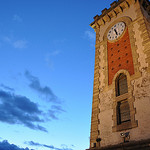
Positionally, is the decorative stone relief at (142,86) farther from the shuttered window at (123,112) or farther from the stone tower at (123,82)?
the shuttered window at (123,112)

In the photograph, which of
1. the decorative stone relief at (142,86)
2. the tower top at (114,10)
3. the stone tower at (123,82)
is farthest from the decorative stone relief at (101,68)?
the tower top at (114,10)

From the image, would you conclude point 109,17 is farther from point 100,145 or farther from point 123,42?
point 100,145

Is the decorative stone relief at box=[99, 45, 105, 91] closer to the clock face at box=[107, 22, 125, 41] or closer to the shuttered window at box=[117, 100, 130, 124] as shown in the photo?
the clock face at box=[107, 22, 125, 41]

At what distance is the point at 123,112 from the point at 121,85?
221 centimetres

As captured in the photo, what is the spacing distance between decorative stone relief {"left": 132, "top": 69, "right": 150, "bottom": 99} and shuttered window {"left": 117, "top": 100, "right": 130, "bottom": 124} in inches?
41.1

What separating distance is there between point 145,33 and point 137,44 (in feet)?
3.34

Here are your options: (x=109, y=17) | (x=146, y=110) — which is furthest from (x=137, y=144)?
(x=109, y=17)

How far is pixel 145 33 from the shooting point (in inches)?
504

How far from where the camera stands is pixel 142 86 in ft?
35.2

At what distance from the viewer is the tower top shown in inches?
658

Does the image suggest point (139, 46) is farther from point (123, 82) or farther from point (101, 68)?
point (101, 68)

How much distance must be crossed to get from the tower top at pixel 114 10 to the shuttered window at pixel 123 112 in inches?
411

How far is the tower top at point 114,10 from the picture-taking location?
54.9ft

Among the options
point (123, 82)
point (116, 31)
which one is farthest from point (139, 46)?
point (116, 31)
